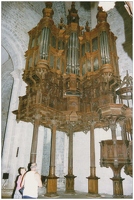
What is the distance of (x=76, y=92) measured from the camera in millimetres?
8727

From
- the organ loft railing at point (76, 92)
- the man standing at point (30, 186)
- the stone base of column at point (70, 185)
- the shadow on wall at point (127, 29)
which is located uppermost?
the shadow on wall at point (127, 29)

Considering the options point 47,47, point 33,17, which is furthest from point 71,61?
point 33,17

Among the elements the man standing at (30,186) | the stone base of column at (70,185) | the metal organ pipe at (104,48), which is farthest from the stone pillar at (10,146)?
the metal organ pipe at (104,48)

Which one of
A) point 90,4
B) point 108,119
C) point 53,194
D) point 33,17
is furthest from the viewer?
point 90,4

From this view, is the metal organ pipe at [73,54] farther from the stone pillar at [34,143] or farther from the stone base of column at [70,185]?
the stone base of column at [70,185]

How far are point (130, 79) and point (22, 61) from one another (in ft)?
19.7

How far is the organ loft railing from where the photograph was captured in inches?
288

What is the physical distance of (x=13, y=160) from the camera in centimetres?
800

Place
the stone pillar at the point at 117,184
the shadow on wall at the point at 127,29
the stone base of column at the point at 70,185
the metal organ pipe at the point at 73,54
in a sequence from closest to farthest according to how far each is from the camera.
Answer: the stone pillar at the point at 117,184 → the stone base of column at the point at 70,185 → the metal organ pipe at the point at 73,54 → the shadow on wall at the point at 127,29

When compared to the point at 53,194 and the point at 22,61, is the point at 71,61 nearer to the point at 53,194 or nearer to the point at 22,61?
the point at 22,61

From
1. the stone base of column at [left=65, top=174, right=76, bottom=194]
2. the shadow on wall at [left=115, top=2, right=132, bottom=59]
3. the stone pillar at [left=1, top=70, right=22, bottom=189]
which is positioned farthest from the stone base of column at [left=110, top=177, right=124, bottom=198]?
the shadow on wall at [left=115, top=2, right=132, bottom=59]

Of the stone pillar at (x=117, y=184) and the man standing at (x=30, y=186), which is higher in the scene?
the man standing at (x=30, y=186)

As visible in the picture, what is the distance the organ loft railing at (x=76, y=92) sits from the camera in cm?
732

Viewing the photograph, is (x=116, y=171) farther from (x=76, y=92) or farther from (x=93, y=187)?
(x=76, y=92)
